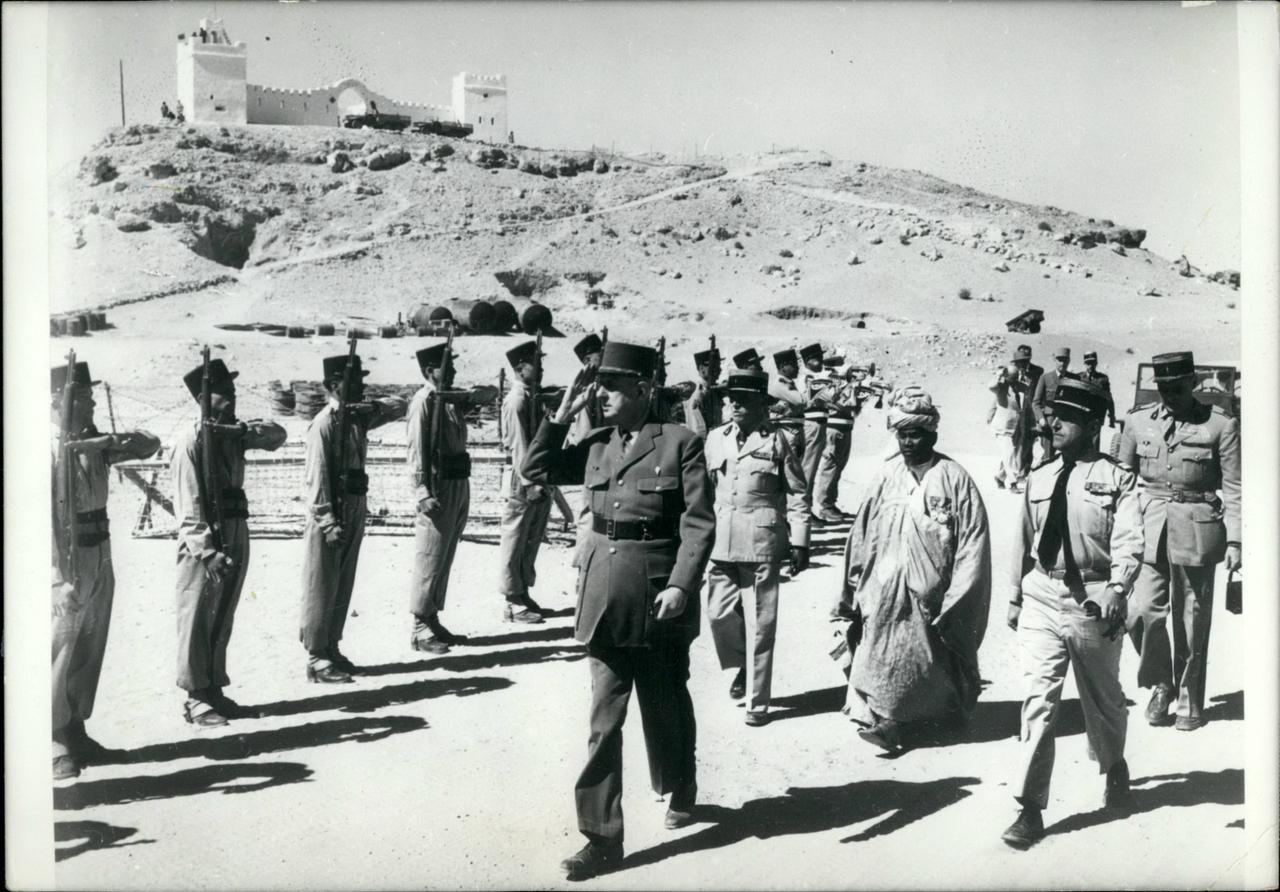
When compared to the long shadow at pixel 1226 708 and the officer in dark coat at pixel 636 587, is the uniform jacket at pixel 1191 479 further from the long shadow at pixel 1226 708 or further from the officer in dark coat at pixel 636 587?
the officer in dark coat at pixel 636 587

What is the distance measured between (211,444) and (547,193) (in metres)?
36.1

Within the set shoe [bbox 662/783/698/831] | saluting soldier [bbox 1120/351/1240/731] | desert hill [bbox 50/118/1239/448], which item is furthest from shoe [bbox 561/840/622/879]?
desert hill [bbox 50/118/1239/448]

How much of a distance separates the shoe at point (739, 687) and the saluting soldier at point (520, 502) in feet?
7.41

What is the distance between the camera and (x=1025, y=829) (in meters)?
5.53

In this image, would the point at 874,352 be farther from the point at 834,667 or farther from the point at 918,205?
the point at 834,667

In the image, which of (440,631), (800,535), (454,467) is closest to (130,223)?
(454,467)

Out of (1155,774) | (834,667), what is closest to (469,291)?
(834,667)

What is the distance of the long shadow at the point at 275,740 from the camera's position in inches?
247

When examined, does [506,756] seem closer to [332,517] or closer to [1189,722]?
[332,517]

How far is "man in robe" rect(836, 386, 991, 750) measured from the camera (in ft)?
19.5

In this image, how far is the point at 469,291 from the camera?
3344 centimetres

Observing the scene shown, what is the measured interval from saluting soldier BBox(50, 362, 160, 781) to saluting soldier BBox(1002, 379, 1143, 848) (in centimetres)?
480

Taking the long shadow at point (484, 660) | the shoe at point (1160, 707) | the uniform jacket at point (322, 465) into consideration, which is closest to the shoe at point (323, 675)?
the long shadow at point (484, 660)

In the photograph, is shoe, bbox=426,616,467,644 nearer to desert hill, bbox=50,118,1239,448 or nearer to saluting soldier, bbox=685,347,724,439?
saluting soldier, bbox=685,347,724,439
